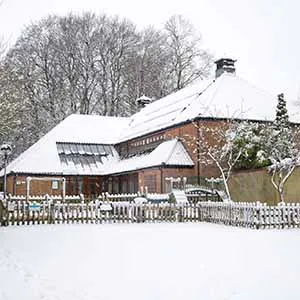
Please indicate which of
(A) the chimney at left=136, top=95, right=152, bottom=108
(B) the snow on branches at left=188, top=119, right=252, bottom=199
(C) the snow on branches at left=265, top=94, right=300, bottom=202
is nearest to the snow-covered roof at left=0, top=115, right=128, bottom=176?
(A) the chimney at left=136, top=95, right=152, bottom=108

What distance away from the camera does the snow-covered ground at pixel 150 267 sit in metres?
7.00

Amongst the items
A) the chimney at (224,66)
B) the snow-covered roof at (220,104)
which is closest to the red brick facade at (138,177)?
the snow-covered roof at (220,104)

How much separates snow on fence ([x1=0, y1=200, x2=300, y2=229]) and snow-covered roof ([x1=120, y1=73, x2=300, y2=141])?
375 inches

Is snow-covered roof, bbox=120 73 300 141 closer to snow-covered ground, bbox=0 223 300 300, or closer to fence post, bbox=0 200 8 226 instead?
fence post, bbox=0 200 8 226

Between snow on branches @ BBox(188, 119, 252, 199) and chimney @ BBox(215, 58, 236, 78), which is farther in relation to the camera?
chimney @ BBox(215, 58, 236, 78)

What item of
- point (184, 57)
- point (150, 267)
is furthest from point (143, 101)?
point (150, 267)

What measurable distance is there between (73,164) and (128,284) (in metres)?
31.3

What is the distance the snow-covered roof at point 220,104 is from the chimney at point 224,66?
552mm

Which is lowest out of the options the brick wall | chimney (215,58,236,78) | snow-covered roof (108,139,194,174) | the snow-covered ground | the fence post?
the snow-covered ground

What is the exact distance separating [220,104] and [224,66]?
4643 millimetres

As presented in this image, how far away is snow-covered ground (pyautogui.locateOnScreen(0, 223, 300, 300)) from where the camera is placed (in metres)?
7.00

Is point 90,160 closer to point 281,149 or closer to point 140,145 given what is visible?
point 140,145

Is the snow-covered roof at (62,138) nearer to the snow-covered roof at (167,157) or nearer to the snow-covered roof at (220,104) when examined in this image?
the snow-covered roof at (220,104)

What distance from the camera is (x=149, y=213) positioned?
896 inches
